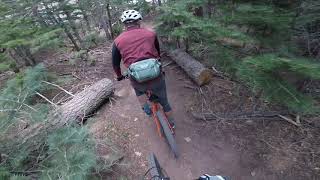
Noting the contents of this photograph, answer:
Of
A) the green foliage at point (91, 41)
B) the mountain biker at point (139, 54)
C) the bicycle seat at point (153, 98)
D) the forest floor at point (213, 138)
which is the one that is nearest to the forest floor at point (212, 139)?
the forest floor at point (213, 138)

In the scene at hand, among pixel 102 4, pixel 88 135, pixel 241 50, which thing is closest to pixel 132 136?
pixel 88 135

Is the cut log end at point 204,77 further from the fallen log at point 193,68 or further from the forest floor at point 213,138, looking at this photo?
the forest floor at point 213,138

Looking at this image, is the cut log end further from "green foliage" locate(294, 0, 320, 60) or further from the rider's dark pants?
"green foliage" locate(294, 0, 320, 60)

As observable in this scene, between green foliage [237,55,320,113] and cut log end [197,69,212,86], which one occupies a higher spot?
green foliage [237,55,320,113]

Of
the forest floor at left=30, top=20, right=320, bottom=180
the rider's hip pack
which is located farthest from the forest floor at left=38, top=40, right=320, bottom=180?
the rider's hip pack

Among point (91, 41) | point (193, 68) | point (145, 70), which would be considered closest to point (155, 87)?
point (145, 70)

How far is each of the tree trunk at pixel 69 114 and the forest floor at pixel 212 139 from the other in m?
0.26

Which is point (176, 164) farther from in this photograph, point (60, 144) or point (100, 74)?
point (100, 74)

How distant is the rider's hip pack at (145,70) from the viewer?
4.18 meters

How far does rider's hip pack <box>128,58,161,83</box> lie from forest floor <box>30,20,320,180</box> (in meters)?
1.36

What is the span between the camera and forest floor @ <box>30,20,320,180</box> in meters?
4.32

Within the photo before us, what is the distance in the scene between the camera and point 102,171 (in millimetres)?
4242

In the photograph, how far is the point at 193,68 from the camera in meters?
6.37

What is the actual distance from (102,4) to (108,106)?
14.1 feet
